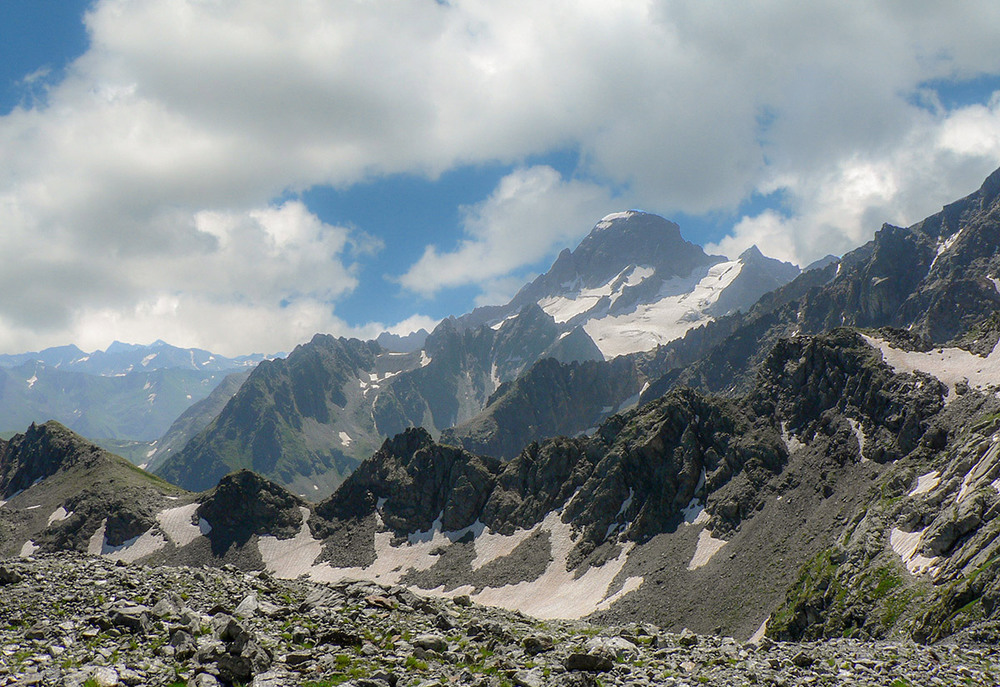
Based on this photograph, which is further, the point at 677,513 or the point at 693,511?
the point at 677,513

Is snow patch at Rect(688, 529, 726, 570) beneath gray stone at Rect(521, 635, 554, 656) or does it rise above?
beneath

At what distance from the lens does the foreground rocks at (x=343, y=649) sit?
1900 cm

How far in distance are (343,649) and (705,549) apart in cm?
9560

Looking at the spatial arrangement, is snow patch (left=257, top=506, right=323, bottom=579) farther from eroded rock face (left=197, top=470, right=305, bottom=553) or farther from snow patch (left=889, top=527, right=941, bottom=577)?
snow patch (left=889, top=527, right=941, bottom=577)

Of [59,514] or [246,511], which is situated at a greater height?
[59,514]

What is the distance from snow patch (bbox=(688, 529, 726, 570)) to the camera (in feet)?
328

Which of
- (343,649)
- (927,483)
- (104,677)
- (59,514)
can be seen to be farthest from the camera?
(59,514)

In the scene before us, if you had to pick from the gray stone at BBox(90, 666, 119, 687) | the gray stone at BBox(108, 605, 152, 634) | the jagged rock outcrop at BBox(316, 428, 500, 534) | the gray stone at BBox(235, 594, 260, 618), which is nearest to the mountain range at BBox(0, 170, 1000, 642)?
the jagged rock outcrop at BBox(316, 428, 500, 534)

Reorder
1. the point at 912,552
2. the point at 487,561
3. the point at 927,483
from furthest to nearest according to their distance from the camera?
the point at 487,561
the point at 927,483
the point at 912,552

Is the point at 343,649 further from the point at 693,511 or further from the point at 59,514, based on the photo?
the point at 59,514

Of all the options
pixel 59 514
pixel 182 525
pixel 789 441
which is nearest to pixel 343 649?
pixel 789 441

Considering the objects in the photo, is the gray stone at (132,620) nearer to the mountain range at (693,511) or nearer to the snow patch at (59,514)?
the mountain range at (693,511)

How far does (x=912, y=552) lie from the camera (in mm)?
56625

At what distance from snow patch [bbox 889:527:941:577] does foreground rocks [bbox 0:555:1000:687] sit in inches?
1001
